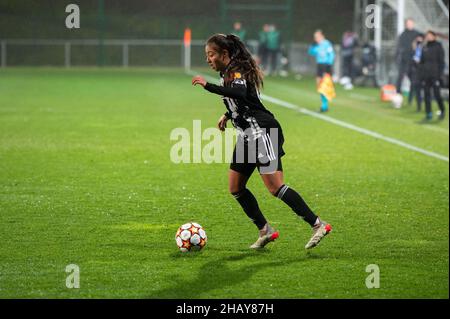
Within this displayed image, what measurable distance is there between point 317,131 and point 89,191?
858cm

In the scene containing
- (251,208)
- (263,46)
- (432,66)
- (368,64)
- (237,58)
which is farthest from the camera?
(263,46)

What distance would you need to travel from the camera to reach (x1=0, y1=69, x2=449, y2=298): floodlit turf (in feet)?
23.6

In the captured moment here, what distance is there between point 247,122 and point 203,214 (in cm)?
224

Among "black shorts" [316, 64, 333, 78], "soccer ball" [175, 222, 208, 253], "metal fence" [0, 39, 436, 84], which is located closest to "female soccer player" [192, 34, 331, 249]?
"soccer ball" [175, 222, 208, 253]

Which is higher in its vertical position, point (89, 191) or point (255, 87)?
point (255, 87)

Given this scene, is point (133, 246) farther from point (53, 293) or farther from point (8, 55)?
point (8, 55)

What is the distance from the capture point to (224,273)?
7.50 meters

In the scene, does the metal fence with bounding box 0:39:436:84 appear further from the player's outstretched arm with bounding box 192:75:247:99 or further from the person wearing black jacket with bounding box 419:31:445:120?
the player's outstretched arm with bounding box 192:75:247:99

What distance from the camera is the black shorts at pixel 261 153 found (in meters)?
8.03

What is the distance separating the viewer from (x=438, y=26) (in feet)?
104

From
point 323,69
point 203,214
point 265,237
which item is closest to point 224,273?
point 265,237

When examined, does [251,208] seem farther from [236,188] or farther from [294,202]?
[294,202]

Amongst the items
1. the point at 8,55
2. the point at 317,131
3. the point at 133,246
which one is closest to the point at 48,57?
the point at 8,55

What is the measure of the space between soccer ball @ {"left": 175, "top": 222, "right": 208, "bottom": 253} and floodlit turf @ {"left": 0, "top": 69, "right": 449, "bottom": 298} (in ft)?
0.34
